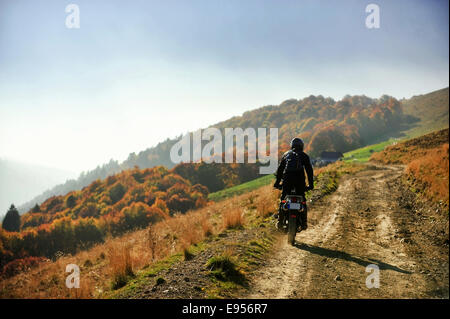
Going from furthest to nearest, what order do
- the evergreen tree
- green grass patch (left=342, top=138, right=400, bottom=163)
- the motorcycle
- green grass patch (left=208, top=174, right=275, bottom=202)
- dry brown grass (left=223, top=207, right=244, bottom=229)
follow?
the evergreen tree
green grass patch (left=342, top=138, right=400, bottom=163)
green grass patch (left=208, top=174, right=275, bottom=202)
dry brown grass (left=223, top=207, right=244, bottom=229)
the motorcycle

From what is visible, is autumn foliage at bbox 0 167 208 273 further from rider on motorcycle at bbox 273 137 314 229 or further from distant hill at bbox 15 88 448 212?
distant hill at bbox 15 88 448 212

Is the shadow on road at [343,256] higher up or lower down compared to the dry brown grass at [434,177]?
lower down

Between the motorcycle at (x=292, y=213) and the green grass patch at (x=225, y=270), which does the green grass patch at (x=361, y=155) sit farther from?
the green grass patch at (x=225, y=270)

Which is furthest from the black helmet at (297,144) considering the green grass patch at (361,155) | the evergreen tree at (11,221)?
the evergreen tree at (11,221)

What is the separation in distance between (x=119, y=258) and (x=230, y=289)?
11.4ft

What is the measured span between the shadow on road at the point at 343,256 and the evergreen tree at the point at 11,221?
322ft

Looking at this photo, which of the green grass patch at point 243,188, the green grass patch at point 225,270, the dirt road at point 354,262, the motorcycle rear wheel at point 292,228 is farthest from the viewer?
the green grass patch at point 243,188

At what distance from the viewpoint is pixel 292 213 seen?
699 cm

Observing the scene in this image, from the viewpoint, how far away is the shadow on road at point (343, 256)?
5.60m

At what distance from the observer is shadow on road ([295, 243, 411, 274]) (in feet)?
18.4

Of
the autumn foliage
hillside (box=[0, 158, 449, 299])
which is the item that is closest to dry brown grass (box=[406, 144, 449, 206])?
hillside (box=[0, 158, 449, 299])

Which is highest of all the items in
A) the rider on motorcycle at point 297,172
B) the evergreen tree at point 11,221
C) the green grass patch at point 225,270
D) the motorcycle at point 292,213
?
the rider on motorcycle at point 297,172

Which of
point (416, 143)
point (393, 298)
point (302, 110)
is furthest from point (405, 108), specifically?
point (393, 298)

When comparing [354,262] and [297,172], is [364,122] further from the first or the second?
[354,262]
